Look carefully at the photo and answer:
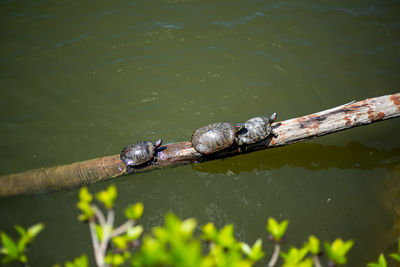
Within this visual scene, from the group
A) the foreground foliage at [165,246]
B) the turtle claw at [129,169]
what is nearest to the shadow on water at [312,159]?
the turtle claw at [129,169]

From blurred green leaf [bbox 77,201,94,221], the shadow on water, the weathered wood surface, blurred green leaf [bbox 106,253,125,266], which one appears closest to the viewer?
blurred green leaf [bbox 106,253,125,266]

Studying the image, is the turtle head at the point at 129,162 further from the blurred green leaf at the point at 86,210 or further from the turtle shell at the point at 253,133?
the blurred green leaf at the point at 86,210

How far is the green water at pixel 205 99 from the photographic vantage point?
4.04 meters

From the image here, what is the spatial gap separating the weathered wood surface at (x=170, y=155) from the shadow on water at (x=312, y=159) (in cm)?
77

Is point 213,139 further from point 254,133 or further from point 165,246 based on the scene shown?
point 165,246

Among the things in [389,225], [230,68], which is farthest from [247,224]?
[230,68]

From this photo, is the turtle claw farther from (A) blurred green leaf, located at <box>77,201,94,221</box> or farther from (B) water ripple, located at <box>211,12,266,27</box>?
(B) water ripple, located at <box>211,12,266,27</box>

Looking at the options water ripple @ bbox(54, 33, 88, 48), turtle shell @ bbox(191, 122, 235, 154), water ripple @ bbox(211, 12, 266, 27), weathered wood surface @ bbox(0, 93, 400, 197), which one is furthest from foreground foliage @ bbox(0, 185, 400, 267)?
water ripple @ bbox(211, 12, 266, 27)

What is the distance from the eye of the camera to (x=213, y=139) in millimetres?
4012

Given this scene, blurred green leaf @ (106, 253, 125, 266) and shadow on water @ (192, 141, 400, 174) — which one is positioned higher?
blurred green leaf @ (106, 253, 125, 266)

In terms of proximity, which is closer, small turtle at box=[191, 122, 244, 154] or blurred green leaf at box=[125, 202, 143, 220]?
blurred green leaf at box=[125, 202, 143, 220]

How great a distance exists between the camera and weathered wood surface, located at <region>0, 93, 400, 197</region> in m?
3.85

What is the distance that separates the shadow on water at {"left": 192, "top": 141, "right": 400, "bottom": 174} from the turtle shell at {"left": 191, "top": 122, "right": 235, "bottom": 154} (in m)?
0.70

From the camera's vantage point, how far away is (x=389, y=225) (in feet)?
13.2
